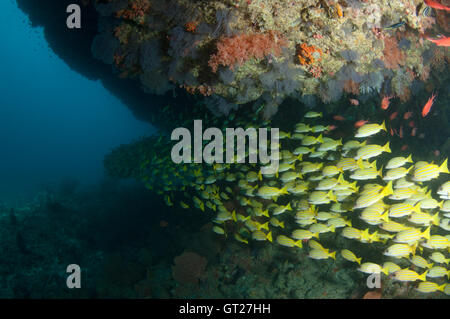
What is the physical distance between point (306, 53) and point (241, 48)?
1.32m

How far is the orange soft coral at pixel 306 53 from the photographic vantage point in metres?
4.67

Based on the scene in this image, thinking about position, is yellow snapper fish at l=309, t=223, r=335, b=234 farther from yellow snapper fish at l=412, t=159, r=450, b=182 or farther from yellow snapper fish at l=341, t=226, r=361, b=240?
yellow snapper fish at l=412, t=159, r=450, b=182

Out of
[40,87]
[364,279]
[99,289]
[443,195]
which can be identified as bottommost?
[99,289]

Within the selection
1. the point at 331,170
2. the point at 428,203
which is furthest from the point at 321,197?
the point at 428,203

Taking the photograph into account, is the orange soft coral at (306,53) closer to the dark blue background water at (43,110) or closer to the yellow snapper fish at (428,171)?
the yellow snapper fish at (428,171)

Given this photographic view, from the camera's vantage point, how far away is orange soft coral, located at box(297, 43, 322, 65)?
15.3 ft

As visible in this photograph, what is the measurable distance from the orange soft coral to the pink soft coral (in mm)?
556

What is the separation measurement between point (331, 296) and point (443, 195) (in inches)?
136

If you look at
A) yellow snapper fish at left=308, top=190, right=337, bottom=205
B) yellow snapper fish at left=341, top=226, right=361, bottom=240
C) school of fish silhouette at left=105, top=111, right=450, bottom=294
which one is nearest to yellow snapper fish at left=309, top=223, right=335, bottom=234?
school of fish silhouette at left=105, top=111, right=450, bottom=294

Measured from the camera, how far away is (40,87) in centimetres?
18512

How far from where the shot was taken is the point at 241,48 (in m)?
4.31

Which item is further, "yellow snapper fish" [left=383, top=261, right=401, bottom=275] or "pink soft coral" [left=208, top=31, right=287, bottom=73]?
"yellow snapper fish" [left=383, top=261, right=401, bottom=275]
